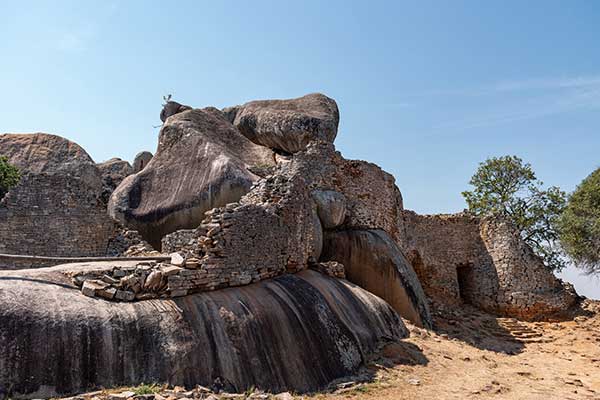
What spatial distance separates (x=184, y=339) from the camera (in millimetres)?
7410

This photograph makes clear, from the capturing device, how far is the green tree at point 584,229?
19438 millimetres

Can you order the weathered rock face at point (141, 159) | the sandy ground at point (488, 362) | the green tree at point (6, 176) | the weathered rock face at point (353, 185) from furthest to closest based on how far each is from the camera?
the weathered rock face at point (141, 159)
the green tree at point (6, 176)
the weathered rock face at point (353, 185)
the sandy ground at point (488, 362)

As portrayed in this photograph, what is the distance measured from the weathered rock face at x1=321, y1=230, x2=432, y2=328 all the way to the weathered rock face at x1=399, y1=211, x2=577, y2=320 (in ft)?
10.6

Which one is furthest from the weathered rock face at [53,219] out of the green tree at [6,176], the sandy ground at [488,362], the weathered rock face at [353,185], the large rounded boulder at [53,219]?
the green tree at [6,176]

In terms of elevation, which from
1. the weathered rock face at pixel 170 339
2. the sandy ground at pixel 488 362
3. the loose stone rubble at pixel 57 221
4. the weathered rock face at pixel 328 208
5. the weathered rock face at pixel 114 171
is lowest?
the sandy ground at pixel 488 362

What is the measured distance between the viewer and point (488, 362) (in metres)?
12.0

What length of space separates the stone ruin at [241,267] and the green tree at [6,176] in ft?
26.0

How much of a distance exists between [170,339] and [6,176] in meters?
20.6

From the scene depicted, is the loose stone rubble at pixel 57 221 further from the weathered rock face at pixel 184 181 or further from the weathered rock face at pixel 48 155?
the weathered rock face at pixel 48 155

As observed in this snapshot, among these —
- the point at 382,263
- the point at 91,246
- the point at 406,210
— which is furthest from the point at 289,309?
the point at 406,210

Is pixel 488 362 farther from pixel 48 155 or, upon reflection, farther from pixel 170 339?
pixel 48 155

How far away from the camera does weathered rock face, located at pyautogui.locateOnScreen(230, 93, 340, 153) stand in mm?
21500

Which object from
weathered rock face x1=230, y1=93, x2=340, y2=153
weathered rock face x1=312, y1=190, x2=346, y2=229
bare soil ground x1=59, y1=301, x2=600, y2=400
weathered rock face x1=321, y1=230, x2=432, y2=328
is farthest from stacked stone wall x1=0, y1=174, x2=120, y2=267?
weathered rock face x1=230, y1=93, x2=340, y2=153

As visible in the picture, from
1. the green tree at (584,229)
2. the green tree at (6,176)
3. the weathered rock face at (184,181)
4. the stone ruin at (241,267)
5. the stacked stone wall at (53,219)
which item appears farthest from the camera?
the green tree at (6,176)
